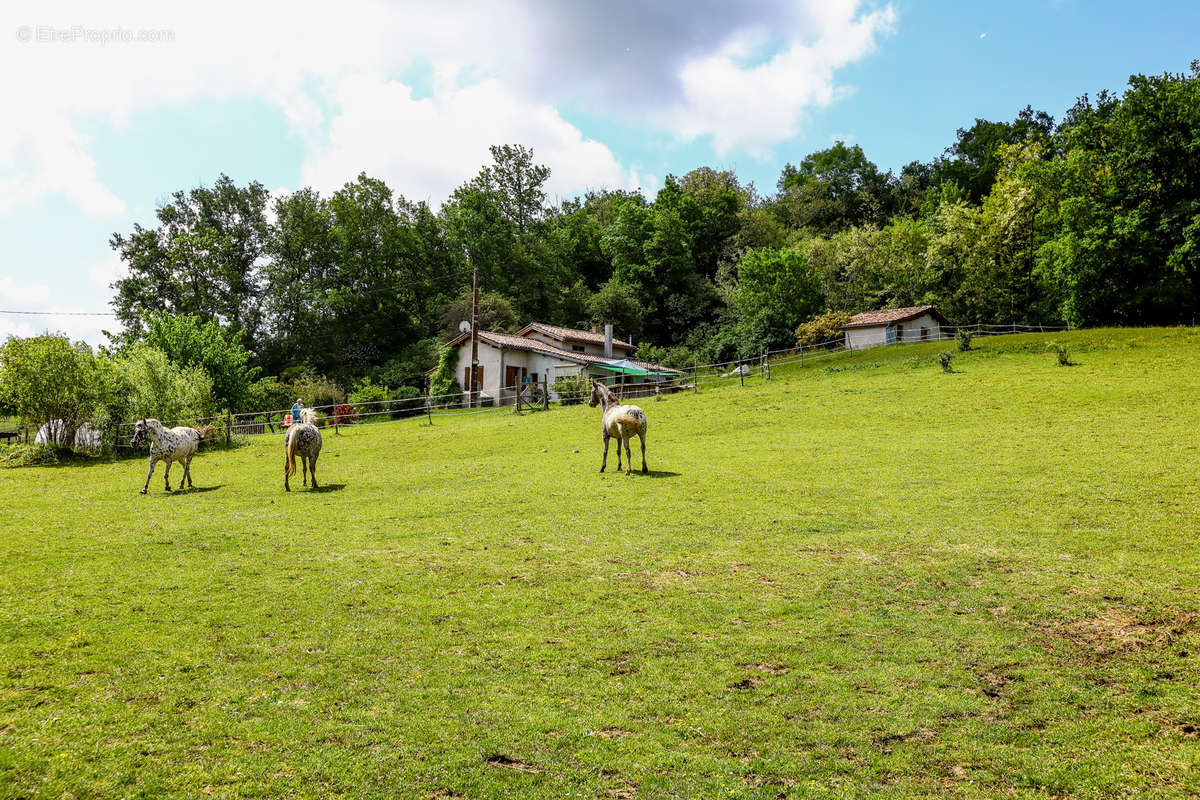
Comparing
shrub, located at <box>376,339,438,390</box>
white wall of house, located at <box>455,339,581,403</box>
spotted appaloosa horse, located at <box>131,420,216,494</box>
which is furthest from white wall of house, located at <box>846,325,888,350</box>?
spotted appaloosa horse, located at <box>131,420,216,494</box>

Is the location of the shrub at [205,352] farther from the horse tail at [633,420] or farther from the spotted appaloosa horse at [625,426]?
the horse tail at [633,420]

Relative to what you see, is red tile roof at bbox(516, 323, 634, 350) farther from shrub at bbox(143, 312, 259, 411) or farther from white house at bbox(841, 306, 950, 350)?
shrub at bbox(143, 312, 259, 411)

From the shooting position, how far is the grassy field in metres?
4.24

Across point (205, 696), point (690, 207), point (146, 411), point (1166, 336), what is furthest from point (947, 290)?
point (205, 696)

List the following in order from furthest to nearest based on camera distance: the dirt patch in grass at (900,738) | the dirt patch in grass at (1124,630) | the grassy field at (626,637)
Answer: the dirt patch in grass at (1124,630) < the dirt patch in grass at (900,738) < the grassy field at (626,637)

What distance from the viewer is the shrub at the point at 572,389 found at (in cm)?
3631

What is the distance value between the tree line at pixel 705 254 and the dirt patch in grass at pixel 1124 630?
38083mm

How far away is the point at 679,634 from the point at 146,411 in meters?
29.9

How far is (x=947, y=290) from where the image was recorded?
5397 cm

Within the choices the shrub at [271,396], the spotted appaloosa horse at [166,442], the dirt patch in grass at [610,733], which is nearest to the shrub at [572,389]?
the shrub at [271,396]

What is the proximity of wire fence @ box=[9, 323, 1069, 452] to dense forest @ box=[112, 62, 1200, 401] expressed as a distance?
667 cm

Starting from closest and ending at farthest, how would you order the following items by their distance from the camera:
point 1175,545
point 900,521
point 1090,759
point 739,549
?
point 1090,759 < point 1175,545 < point 739,549 < point 900,521

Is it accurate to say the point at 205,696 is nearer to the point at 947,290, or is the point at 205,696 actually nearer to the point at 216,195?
the point at 947,290

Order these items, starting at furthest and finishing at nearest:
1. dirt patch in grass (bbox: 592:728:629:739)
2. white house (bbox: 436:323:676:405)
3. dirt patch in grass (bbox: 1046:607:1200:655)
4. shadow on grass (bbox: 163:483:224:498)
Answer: white house (bbox: 436:323:676:405) < shadow on grass (bbox: 163:483:224:498) < dirt patch in grass (bbox: 1046:607:1200:655) < dirt patch in grass (bbox: 592:728:629:739)
